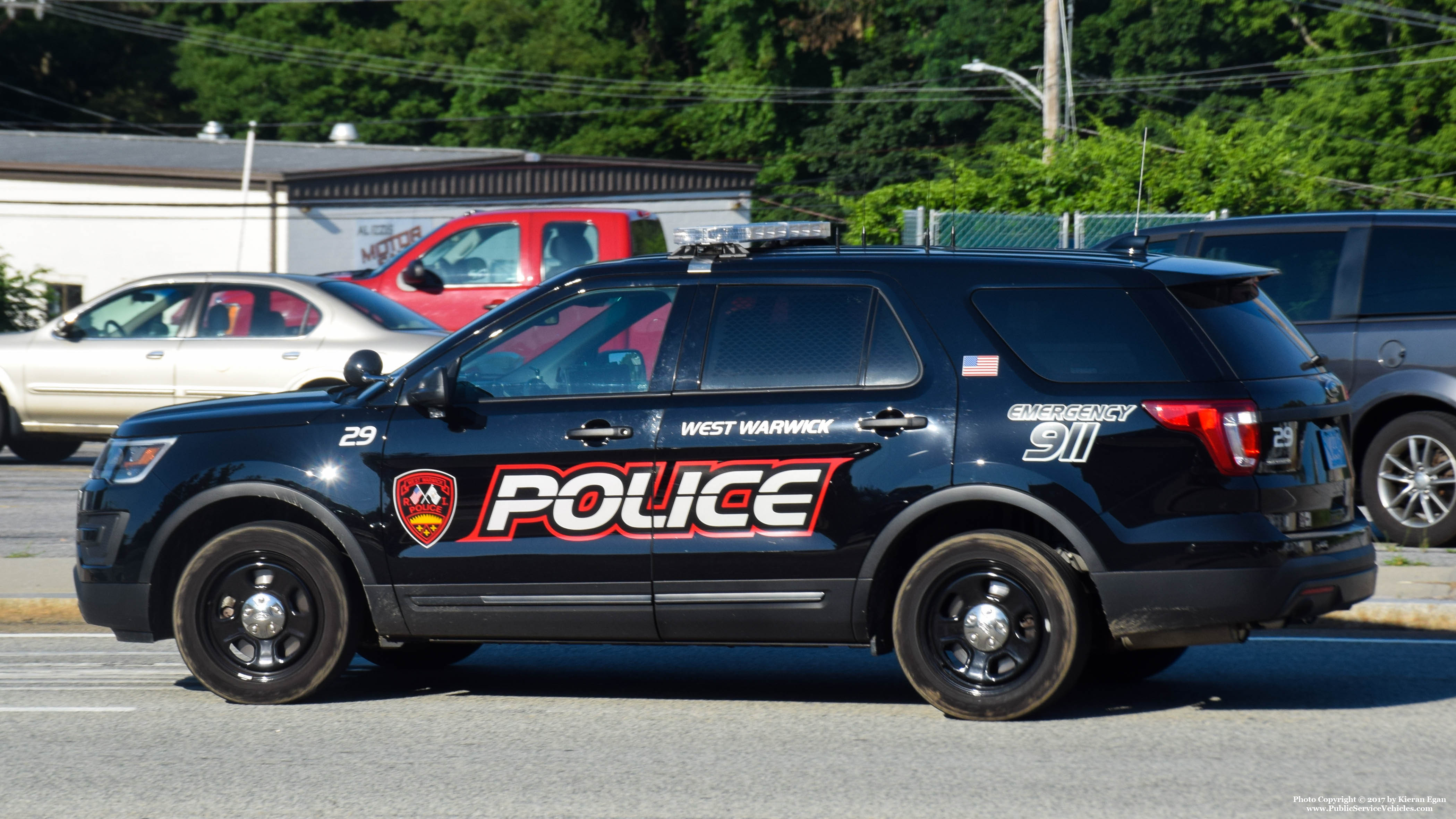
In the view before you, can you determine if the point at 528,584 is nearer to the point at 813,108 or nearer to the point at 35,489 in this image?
the point at 35,489

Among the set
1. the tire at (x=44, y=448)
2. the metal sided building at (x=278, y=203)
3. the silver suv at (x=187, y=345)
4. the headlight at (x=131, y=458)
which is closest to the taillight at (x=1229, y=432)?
the headlight at (x=131, y=458)

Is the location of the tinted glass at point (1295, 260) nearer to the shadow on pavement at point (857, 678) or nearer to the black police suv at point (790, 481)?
the shadow on pavement at point (857, 678)

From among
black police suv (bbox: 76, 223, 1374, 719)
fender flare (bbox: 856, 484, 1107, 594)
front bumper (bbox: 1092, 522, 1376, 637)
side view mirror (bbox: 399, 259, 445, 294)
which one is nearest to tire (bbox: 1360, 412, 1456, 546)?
black police suv (bbox: 76, 223, 1374, 719)

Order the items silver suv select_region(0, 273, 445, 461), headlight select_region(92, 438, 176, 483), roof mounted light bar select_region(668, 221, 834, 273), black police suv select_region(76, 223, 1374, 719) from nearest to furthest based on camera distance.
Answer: black police suv select_region(76, 223, 1374, 719), roof mounted light bar select_region(668, 221, 834, 273), headlight select_region(92, 438, 176, 483), silver suv select_region(0, 273, 445, 461)

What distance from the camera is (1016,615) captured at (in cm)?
604

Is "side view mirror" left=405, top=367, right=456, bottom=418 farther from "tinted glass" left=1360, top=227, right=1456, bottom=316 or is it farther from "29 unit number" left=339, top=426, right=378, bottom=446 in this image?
"tinted glass" left=1360, top=227, right=1456, bottom=316

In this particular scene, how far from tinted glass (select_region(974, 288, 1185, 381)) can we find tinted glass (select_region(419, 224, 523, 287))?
34.4ft

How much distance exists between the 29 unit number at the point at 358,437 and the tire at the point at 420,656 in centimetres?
128

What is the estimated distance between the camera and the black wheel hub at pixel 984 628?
6035 mm

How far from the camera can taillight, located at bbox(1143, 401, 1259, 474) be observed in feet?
19.1

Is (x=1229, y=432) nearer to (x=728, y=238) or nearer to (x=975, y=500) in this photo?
(x=975, y=500)

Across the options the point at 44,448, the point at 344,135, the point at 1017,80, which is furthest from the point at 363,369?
the point at 344,135

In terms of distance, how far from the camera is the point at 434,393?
638 centimetres

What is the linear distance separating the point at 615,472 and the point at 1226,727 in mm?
2509
